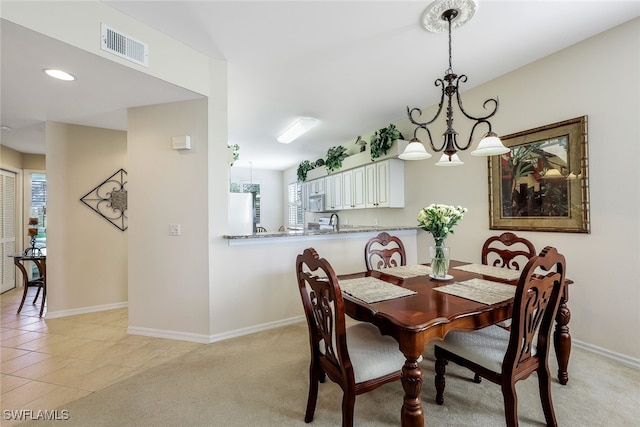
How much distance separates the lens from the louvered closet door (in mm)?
4445

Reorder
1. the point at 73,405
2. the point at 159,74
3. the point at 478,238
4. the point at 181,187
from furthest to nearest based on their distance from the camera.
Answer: the point at 478,238 < the point at 181,187 < the point at 159,74 < the point at 73,405

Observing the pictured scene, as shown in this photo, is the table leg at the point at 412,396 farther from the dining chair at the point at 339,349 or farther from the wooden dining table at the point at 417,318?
the dining chair at the point at 339,349

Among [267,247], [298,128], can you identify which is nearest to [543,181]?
[267,247]

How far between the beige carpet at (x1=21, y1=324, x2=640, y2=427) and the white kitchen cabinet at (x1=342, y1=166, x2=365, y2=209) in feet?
9.72

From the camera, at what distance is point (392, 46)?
8.04 feet

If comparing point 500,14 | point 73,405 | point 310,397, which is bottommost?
point 73,405

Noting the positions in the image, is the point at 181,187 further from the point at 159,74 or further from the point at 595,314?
the point at 595,314

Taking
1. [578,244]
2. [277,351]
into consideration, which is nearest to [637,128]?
[578,244]

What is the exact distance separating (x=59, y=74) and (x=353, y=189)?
395 cm

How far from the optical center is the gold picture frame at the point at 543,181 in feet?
7.77

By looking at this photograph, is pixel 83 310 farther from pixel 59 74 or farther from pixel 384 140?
pixel 384 140

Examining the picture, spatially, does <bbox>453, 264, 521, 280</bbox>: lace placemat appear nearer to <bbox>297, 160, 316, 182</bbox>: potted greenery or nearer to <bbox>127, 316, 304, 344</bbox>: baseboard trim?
<bbox>127, 316, 304, 344</bbox>: baseboard trim

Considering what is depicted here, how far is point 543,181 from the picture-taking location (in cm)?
261

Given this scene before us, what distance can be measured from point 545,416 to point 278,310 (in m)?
2.22
